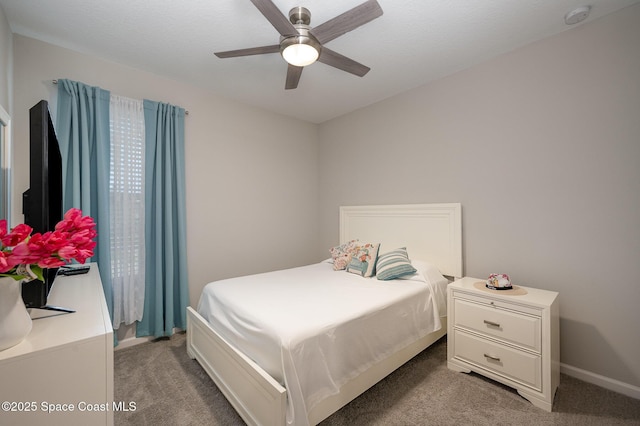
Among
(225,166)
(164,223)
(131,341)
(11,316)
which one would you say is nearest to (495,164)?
(225,166)

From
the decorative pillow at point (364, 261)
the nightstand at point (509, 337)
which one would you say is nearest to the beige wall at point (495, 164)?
the nightstand at point (509, 337)

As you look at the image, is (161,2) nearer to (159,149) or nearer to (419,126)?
(159,149)

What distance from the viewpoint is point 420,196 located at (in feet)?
9.83

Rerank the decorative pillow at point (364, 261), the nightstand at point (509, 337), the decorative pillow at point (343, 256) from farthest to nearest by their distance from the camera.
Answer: the decorative pillow at point (343, 256), the decorative pillow at point (364, 261), the nightstand at point (509, 337)

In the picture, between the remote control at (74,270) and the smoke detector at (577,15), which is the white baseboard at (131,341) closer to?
the remote control at (74,270)

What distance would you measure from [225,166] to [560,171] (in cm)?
327

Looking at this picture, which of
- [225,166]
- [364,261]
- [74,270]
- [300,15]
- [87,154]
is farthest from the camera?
[225,166]

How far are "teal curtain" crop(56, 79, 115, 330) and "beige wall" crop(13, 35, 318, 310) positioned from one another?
129mm

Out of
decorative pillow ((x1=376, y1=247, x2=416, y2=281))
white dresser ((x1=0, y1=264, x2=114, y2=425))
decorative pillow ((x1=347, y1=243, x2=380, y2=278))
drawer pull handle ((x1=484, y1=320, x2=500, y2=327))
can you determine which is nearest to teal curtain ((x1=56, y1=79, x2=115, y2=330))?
white dresser ((x1=0, y1=264, x2=114, y2=425))

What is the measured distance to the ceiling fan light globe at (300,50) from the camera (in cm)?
167

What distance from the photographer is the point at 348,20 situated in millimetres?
1557

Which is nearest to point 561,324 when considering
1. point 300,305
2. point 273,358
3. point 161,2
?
point 300,305

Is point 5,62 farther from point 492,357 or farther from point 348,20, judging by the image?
point 492,357

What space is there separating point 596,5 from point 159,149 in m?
3.70
